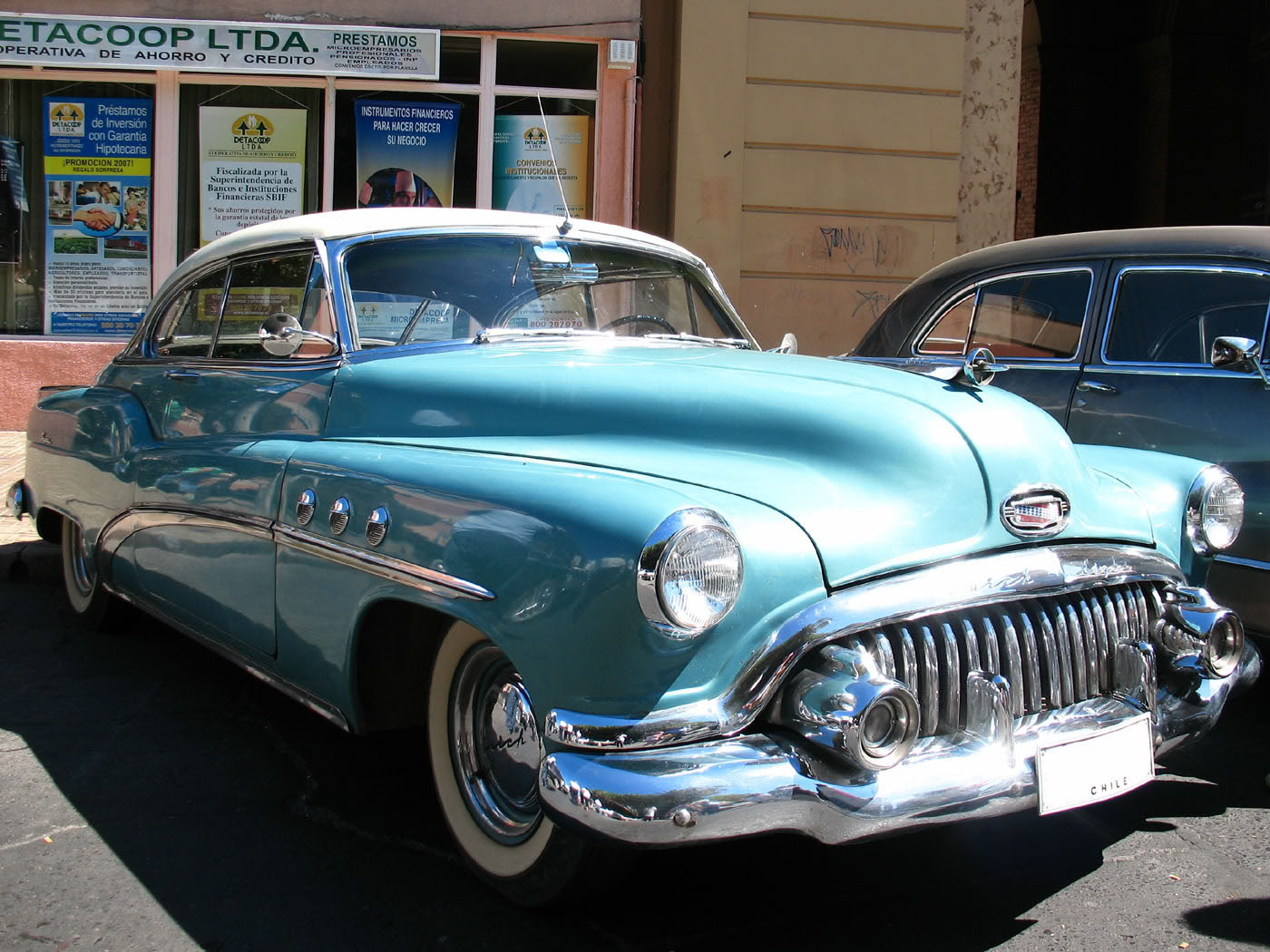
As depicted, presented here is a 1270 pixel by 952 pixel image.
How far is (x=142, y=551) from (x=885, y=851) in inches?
95.8

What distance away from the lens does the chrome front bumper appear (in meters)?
2.10

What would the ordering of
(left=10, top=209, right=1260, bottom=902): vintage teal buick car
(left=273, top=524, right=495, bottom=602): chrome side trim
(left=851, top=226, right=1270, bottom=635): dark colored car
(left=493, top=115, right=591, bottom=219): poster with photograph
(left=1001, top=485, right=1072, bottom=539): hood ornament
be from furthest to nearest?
(left=493, top=115, right=591, bottom=219): poster with photograph < (left=851, top=226, right=1270, bottom=635): dark colored car < (left=1001, top=485, right=1072, bottom=539): hood ornament < (left=273, top=524, right=495, bottom=602): chrome side trim < (left=10, top=209, right=1260, bottom=902): vintage teal buick car

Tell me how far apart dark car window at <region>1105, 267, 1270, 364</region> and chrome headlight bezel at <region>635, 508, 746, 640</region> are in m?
2.66

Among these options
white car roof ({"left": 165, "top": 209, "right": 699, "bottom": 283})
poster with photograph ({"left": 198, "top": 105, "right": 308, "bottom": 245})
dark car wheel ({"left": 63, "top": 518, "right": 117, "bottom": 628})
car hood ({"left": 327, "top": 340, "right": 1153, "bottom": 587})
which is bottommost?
dark car wheel ({"left": 63, "top": 518, "right": 117, "bottom": 628})

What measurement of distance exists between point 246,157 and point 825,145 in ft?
14.8

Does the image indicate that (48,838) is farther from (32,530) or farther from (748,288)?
(748,288)

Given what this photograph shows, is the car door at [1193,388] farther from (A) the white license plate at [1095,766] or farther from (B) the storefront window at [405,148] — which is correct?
(B) the storefront window at [405,148]

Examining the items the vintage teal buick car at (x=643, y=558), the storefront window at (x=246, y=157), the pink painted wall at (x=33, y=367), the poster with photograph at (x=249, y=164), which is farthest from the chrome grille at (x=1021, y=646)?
the pink painted wall at (x=33, y=367)

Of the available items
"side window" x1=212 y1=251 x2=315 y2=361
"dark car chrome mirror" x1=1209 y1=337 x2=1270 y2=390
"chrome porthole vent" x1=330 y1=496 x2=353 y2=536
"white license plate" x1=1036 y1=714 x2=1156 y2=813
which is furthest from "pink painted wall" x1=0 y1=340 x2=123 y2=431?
"white license plate" x1=1036 y1=714 x2=1156 y2=813

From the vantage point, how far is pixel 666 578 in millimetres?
2184

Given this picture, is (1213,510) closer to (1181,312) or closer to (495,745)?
(1181,312)

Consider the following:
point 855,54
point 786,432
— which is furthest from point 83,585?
point 855,54

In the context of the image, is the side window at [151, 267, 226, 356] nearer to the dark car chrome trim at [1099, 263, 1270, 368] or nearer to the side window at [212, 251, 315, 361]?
the side window at [212, 251, 315, 361]

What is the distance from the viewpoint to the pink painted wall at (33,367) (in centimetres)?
958
